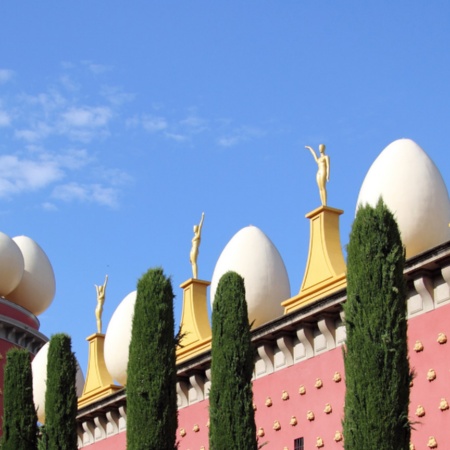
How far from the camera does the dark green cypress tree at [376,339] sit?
17094 millimetres

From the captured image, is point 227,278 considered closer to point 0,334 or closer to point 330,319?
point 330,319

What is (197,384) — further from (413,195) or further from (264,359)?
(413,195)

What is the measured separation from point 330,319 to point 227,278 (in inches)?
120

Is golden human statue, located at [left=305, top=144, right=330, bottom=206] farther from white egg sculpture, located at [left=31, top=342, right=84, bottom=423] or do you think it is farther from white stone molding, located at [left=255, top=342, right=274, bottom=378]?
white egg sculpture, located at [left=31, top=342, right=84, bottom=423]

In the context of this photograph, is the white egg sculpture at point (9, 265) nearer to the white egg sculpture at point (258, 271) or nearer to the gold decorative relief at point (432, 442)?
the white egg sculpture at point (258, 271)

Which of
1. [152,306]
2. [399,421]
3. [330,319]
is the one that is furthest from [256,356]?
[399,421]

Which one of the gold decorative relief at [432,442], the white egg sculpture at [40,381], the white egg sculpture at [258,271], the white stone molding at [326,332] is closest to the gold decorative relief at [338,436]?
the white stone molding at [326,332]

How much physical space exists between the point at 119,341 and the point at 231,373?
962 cm

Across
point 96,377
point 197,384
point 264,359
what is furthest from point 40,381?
point 264,359

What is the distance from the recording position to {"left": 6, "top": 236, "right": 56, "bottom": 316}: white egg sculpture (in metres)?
42.2

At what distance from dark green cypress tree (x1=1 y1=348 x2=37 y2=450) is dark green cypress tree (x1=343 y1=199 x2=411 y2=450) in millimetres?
9465

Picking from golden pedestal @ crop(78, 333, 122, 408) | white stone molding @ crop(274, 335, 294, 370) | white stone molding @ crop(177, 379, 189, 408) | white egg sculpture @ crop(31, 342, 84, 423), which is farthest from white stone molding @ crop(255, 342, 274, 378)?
white egg sculpture @ crop(31, 342, 84, 423)

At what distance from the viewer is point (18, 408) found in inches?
999

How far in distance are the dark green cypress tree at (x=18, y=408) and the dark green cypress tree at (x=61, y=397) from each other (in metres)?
1.08
